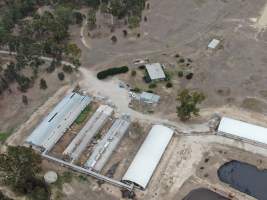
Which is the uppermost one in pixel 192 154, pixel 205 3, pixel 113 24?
pixel 205 3

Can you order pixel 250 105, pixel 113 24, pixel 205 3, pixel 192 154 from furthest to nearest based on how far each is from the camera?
pixel 205 3
pixel 113 24
pixel 250 105
pixel 192 154

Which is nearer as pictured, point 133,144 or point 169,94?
point 133,144

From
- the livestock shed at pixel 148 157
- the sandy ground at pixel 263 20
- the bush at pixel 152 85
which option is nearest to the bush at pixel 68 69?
the bush at pixel 152 85

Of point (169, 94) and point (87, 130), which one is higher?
point (169, 94)

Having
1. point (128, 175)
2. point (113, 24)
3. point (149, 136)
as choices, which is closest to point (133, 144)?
point (149, 136)

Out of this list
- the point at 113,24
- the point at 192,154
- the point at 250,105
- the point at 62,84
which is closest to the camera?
the point at 192,154

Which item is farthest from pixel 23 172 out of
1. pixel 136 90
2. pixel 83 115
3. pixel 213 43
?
→ pixel 213 43

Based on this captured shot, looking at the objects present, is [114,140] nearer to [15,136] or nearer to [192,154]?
[192,154]

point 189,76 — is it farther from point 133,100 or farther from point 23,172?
point 23,172
